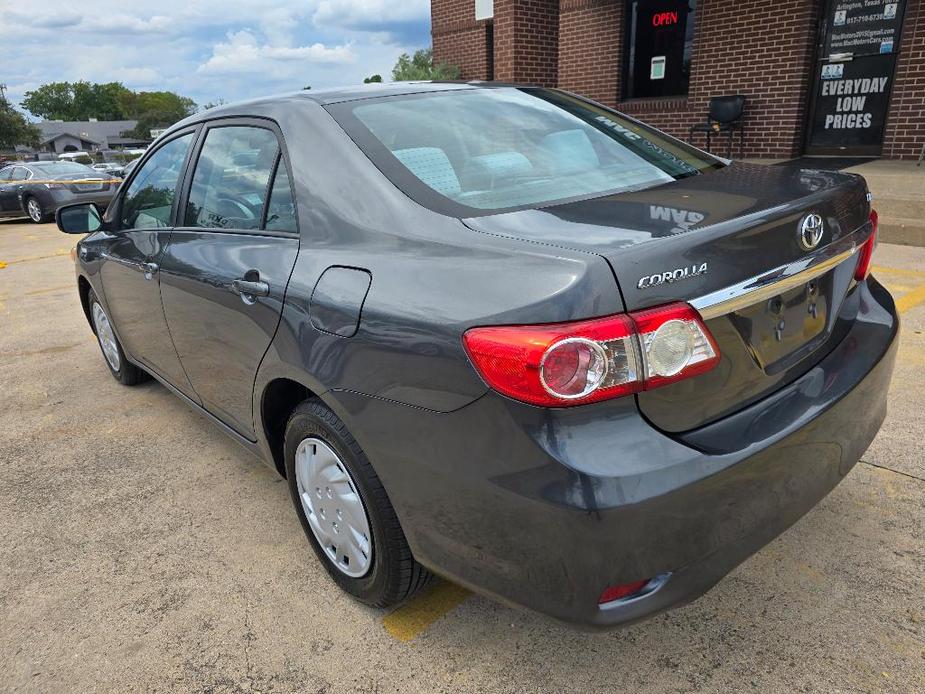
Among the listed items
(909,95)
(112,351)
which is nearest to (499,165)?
(112,351)

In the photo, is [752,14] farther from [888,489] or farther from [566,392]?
[566,392]

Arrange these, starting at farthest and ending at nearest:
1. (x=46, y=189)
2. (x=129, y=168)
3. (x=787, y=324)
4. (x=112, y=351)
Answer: (x=46, y=189) → (x=129, y=168) → (x=112, y=351) → (x=787, y=324)

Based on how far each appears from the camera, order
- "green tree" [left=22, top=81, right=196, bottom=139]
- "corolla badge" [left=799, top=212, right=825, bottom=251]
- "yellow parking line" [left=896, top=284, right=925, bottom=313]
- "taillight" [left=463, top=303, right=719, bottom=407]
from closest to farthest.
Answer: "taillight" [left=463, top=303, right=719, bottom=407]
"corolla badge" [left=799, top=212, right=825, bottom=251]
"yellow parking line" [left=896, top=284, right=925, bottom=313]
"green tree" [left=22, top=81, right=196, bottom=139]

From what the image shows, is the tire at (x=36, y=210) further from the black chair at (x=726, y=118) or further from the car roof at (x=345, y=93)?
the car roof at (x=345, y=93)

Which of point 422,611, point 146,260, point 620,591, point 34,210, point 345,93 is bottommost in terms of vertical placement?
point 34,210

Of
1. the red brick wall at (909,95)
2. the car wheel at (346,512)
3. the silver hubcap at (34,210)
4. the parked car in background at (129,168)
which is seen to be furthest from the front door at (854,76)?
the silver hubcap at (34,210)

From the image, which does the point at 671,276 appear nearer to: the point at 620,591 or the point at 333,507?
the point at 620,591

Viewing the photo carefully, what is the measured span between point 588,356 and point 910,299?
15.3 feet

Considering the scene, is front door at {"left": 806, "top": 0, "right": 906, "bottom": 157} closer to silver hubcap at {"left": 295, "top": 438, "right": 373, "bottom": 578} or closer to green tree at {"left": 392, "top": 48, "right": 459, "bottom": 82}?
green tree at {"left": 392, "top": 48, "right": 459, "bottom": 82}

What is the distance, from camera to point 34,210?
15.9 meters

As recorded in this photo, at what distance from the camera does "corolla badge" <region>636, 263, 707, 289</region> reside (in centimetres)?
159

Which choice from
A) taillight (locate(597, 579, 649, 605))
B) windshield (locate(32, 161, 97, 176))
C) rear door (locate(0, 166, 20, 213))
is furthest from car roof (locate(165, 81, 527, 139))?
rear door (locate(0, 166, 20, 213))

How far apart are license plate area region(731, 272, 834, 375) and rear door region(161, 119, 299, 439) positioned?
137cm

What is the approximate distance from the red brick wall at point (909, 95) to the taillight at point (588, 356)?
9.56 meters
